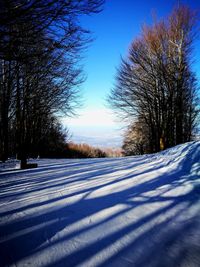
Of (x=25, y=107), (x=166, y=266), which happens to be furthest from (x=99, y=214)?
(x=25, y=107)

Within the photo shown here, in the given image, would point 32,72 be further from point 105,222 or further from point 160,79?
point 160,79

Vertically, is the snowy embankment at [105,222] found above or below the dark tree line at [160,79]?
below

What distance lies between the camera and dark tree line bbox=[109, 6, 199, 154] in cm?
1261

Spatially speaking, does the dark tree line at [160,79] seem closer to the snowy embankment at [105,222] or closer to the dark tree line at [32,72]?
the dark tree line at [32,72]

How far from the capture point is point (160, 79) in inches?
528

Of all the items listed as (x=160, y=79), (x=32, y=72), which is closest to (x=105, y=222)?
(x=32, y=72)

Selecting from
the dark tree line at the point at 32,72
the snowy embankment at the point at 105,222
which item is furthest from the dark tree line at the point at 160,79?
the snowy embankment at the point at 105,222

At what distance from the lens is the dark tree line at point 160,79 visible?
41.4ft

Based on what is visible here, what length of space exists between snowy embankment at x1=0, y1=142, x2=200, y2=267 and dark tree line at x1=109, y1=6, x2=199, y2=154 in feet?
33.1

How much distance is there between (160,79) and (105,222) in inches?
494

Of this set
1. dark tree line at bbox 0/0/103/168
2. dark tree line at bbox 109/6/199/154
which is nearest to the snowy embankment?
dark tree line at bbox 0/0/103/168

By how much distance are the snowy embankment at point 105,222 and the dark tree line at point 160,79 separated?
10.1 metres

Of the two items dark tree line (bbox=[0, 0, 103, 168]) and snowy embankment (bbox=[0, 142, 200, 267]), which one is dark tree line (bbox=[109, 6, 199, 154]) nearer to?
dark tree line (bbox=[0, 0, 103, 168])

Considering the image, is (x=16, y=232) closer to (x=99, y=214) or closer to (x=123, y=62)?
(x=99, y=214)
